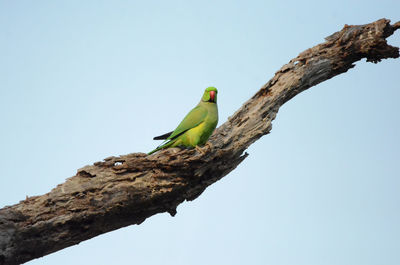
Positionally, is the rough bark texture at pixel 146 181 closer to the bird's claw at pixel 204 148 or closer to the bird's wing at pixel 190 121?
the bird's claw at pixel 204 148

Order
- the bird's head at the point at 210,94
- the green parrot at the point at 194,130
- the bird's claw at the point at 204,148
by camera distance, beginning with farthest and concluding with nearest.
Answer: the bird's head at the point at 210,94, the green parrot at the point at 194,130, the bird's claw at the point at 204,148

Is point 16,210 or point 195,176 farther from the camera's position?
point 195,176

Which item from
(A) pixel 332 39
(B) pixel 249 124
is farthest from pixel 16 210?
(A) pixel 332 39

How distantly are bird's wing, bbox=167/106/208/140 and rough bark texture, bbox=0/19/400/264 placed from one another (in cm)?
39

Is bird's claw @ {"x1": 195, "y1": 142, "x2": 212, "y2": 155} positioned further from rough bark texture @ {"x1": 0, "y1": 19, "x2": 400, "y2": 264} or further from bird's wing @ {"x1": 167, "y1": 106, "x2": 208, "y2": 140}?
bird's wing @ {"x1": 167, "y1": 106, "x2": 208, "y2": 140}

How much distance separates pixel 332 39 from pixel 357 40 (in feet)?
1.44

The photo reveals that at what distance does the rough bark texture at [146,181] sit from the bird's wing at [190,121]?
1.30 ft

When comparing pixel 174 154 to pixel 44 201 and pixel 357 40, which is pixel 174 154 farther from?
pixel 357 40

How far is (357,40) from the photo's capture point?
22.7 ft

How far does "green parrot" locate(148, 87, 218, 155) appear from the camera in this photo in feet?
19.9

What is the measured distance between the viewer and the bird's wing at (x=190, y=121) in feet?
20.1

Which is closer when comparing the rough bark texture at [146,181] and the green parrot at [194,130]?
the rough bark texture at [146,181]

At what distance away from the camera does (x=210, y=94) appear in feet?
22.2

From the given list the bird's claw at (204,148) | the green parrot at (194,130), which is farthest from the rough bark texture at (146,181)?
the green parrot at (194,130)
